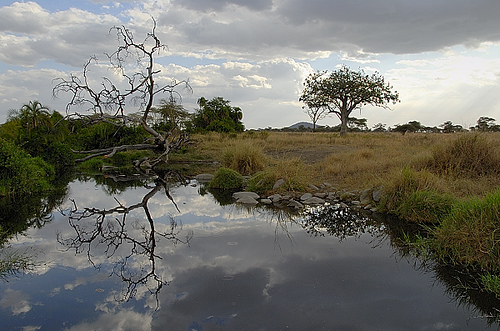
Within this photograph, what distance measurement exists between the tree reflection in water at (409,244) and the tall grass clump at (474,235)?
19 centimetres

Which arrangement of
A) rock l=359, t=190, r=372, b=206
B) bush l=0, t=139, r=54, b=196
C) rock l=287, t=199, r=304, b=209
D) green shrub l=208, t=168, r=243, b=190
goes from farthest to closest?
green shrub l=208, t=168, r=243, b=190
bush l=0, t=139, r=54, b=196
rock l=287, t=199, r=304, b=209
rock l=359, t=190, r=372, b=206

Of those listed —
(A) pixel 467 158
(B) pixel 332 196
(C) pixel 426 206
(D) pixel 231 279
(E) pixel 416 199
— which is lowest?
(D) pixel 231 279

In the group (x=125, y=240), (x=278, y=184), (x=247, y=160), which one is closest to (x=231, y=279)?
(x=125, y=240)

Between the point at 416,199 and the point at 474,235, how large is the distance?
226 centimetres

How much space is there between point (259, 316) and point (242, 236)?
2.96 m

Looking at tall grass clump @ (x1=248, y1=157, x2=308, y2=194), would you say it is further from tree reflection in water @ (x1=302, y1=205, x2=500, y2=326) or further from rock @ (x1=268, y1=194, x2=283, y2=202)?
tree reflection in water @ (x1=302, y1=205, x2=500, y2=326)

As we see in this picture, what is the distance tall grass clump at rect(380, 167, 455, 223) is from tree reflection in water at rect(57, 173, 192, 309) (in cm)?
437

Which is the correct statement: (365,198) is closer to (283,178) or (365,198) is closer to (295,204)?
(295,204)

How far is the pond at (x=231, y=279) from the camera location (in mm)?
3949

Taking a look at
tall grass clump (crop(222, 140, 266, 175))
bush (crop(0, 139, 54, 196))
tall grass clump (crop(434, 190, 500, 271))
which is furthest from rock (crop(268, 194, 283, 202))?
bush (crop(0, 139, 54, 196))

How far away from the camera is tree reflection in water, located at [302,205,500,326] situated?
4316mm

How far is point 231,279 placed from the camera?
4.95 m

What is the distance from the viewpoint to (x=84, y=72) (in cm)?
1204

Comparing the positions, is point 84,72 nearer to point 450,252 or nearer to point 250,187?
point 250,187
